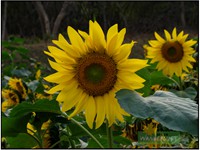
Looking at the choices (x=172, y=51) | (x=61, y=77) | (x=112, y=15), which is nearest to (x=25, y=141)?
(x=61, y=77)

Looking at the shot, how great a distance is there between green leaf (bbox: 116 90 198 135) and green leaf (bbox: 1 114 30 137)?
216 millimetres

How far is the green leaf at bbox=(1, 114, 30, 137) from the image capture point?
73 centimetres

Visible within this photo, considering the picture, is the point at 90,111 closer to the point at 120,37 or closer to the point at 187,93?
the point at 120,37

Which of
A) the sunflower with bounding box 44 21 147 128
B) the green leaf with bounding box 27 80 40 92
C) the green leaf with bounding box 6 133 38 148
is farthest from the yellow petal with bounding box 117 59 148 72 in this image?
the green leaf with bounding box 27 80 40 92

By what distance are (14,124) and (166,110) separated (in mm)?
317

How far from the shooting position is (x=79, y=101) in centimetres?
69

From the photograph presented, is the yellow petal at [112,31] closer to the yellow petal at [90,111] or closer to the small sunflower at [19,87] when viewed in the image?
the yellow petal at [90,111]

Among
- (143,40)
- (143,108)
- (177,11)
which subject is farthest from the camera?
(177,11)

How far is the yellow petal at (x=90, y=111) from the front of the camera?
68cm

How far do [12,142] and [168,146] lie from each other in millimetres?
303

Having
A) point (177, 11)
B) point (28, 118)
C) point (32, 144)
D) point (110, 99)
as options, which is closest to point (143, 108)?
point (110, 99)

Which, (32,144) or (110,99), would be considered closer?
(110,99)

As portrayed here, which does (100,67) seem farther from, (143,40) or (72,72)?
(143,40)

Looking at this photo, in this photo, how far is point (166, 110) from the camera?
52cm
